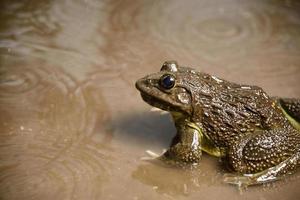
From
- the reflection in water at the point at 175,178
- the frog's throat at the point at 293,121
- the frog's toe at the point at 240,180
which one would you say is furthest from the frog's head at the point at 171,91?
the frog's throat at the point at 293,121

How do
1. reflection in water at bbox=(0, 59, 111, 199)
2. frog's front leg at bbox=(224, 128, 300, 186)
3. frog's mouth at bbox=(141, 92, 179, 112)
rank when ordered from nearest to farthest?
frog's front leg at bbox=(224, 128, 300, 186), reflection in water at bbox=(0, 59, 111, 199), frog's mouth at bbox=(141, 92, 179, 112)

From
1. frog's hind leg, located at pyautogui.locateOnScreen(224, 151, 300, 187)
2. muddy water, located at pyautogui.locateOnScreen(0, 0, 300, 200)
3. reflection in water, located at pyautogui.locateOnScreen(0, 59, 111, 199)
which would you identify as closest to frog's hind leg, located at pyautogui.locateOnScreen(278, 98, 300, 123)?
frog's hind leg, located at pyautogui.locateOnScreen(224, 151, 300, 187)

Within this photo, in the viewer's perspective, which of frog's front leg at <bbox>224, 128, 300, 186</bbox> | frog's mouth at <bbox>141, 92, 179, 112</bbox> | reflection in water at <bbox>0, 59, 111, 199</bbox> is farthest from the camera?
frog's mouth at <bbox>141, 92, 179, 112</bbox>

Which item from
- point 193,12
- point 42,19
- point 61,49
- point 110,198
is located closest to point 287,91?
point 193,12

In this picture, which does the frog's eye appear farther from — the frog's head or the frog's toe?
the frog's toe

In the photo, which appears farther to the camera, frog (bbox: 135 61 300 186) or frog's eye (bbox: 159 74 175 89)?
frog's eye (bbox: 159 74 175 89)

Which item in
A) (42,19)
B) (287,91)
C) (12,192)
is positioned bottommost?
(12,192)

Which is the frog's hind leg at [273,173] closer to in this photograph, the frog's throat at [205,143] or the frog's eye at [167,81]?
the frog's throat at [205,143]

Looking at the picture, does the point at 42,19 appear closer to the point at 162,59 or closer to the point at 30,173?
the point at 162,59
